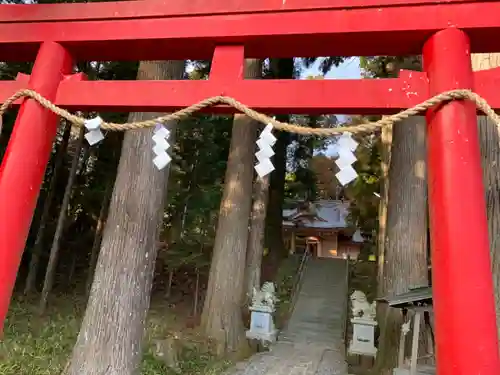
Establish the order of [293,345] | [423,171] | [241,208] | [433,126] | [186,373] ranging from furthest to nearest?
[293,345], [241,208], [423,171], [186,373], [433,126]

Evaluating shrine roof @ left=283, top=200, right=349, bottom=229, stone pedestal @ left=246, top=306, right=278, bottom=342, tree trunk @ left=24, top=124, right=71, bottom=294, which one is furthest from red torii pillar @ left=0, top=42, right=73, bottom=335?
shrine roof @ left=283, top=200, right=349, bottom=229

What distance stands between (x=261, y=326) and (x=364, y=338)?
6.25 feet

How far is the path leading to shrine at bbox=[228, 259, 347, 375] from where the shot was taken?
7168 mm

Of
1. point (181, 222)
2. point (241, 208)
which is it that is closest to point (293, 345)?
point (241, 208)

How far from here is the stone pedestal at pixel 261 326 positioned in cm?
782

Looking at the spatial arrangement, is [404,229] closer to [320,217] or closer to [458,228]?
[458,228]

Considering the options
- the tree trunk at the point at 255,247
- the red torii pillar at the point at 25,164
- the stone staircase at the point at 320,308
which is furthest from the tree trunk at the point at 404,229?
the red torii pillar at the point at 25,164

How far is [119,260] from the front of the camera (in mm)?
4375

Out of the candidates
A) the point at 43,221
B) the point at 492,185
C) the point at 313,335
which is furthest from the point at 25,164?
the point at 313,335

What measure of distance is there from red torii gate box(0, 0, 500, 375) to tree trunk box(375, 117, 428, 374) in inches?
189

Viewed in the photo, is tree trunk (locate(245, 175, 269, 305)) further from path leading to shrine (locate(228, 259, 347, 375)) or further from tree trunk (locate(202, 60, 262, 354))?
path leading to shrine (locate(228, 259, 347, 375))

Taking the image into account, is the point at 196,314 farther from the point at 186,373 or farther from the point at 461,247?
the point at 461,247

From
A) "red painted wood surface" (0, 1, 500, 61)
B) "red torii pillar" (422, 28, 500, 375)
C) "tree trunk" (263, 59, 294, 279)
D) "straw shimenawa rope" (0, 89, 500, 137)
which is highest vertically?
"tree trunk" (263, 59, 294, 279)

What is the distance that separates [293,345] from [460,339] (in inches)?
306
